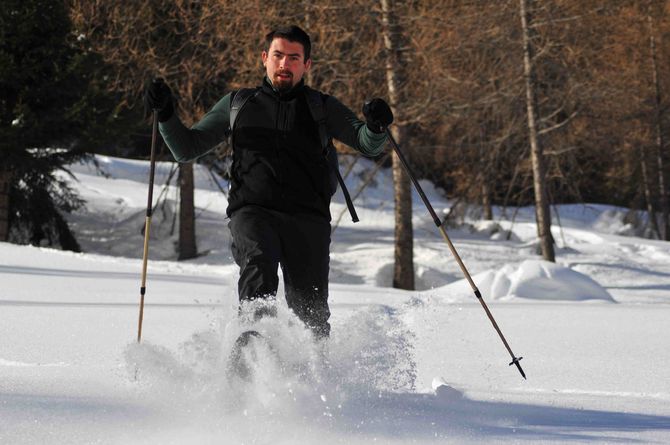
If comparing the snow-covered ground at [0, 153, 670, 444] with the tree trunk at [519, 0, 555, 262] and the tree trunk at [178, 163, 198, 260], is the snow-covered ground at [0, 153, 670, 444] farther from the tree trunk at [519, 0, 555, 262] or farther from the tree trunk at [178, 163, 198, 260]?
the tree trunk at [178, 163, 198, 260]

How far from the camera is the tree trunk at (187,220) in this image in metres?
19.8

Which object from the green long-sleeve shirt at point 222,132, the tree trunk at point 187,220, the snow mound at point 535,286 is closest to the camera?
the green long-sleeve shirt at point 222,132

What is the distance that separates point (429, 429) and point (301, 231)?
1061mm

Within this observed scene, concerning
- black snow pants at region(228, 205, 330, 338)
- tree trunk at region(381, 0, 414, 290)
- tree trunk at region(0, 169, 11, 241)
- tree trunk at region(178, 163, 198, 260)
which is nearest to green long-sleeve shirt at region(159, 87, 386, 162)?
black snow pants at region(228, 205, 330, 338)

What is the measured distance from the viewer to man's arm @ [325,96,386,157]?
4.58m

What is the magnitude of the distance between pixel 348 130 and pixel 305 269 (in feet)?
2.06

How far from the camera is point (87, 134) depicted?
1636cm

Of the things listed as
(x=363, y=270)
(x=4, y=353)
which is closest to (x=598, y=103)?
(x=363, y=270)

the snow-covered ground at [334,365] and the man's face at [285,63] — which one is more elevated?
the man's face at [285,63]

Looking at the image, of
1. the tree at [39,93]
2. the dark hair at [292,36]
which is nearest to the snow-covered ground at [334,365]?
the dark hair at [292,36]

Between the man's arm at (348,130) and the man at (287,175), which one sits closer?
the man at (287,175)

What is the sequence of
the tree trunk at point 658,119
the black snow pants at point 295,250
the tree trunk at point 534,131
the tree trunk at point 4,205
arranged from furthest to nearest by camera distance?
the tree trunk at point 658,119
the tree trunk at point 4,205
the tree trunk at point 534,131
the black snow pants at point 295,250

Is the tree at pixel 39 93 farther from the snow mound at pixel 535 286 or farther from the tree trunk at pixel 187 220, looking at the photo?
the snow mound at pixel 535 286

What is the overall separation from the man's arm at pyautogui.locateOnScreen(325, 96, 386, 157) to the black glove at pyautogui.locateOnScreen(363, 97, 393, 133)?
0.05m
